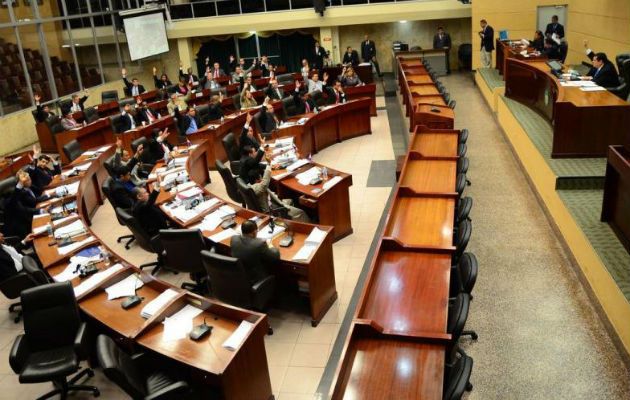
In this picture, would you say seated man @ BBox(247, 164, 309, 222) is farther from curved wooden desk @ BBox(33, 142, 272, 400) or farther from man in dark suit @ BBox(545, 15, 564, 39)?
man in dark suit @ BBox(545, 15, 564, 39)

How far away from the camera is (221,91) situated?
1477 centimetres

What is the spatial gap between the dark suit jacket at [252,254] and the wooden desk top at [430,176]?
207 centimetres

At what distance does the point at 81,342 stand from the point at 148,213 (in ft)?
8.11

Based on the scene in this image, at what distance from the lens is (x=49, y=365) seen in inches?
195

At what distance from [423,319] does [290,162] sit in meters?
4.80

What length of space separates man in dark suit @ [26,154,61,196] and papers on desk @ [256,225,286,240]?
4.51 metres

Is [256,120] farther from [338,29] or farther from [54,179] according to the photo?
[338,29]

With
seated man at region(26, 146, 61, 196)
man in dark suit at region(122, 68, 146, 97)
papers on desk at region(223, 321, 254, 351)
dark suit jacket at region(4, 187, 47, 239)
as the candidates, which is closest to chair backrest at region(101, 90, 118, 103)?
man in dark suit at region(122, 68, 146, 97)

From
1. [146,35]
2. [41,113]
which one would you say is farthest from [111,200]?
[146,35]

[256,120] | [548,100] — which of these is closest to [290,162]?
[256,120]

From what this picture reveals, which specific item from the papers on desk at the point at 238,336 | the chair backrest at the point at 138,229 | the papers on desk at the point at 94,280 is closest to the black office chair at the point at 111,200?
the chair backrest at the point at 138,229

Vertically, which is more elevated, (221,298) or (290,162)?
(290,162)

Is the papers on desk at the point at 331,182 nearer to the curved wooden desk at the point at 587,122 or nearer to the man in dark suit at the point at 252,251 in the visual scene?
the man in dark suit at the point at 252,251

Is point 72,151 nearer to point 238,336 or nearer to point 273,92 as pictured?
point 273,92
